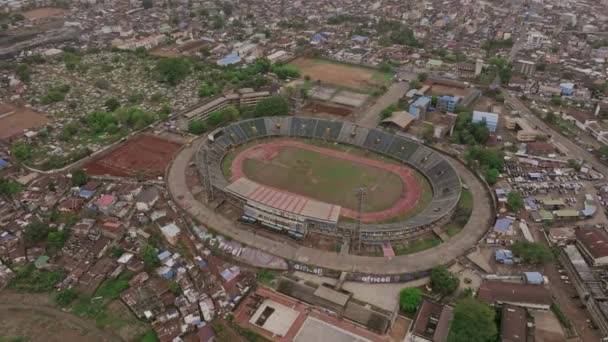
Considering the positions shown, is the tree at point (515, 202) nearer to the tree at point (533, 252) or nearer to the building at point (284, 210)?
the tree at point (533, 252)

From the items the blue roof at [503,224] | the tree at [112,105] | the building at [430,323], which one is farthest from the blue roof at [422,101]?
the tree at [112,105]

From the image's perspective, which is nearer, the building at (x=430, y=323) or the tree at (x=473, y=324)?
the tree at (x=473, y=324)

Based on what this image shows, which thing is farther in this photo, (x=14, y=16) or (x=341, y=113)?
(x=14, y=16)

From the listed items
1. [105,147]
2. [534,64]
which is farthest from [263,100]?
[534,64]

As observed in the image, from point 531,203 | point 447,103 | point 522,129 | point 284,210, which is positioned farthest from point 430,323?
point 447,103

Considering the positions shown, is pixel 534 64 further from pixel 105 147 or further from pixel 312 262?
pixel 105 147

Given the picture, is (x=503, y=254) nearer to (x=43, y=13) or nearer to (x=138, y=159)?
(x=138, y=159)
